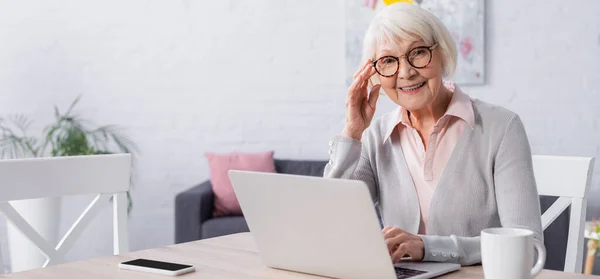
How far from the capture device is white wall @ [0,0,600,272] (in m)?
4.67

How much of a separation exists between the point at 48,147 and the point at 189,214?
1.27m

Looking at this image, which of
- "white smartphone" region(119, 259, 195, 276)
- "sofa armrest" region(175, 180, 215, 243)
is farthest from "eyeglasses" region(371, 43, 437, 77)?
"sofa armrest" region(175, 180, 215, 243)

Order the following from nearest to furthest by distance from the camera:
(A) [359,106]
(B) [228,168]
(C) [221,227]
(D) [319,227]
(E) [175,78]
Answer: (D) [319,227] → (A) [359,106] → (C) [221,227] → (B) [228,168] → (E) [175,78]

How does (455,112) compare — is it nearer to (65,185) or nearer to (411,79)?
(411,79)

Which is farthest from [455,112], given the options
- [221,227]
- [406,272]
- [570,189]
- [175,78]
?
[175,78]

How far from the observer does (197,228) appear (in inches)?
165

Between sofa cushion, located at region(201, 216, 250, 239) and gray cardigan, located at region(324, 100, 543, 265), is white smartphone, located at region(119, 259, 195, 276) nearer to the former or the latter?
gray cardigan, located at region(324, 100, 543, 265)

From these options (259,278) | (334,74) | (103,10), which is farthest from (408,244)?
(103,10)

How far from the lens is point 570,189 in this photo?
2.15 meters

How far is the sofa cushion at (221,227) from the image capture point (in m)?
4.12

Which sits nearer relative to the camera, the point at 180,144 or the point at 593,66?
the point at 593,66

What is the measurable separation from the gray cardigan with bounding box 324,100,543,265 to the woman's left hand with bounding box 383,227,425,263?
253 mm

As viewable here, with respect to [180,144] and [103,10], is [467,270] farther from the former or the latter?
[103,10]

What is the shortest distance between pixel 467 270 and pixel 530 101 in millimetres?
2784
